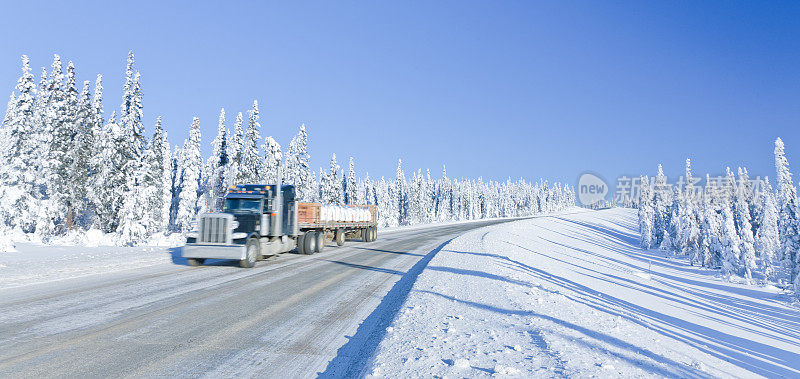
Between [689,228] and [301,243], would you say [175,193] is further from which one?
[689,228]

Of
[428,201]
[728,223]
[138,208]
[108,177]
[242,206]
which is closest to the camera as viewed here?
[242,206]

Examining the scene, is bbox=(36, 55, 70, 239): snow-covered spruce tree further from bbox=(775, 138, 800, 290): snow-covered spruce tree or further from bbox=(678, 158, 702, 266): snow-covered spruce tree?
bbox=(678, 158, 702, 266): snow-covered spruce tree

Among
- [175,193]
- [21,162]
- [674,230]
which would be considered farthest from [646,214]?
[175,193]

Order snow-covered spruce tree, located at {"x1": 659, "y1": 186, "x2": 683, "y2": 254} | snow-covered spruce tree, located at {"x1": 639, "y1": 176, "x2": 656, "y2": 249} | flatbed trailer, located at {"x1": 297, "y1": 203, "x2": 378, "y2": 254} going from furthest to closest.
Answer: snow-covered spruce tree, located at {"x1": 639, "y1": 176, "x2": 656, "y2": 249} < snow-covered spruce tree, located at {"x1": 659, "y1": 186, "x2": 683, "y2": 254} < flatbed trailer, located at {"x1": 297, "y1": 203, "x2": 378, "y2": 254}

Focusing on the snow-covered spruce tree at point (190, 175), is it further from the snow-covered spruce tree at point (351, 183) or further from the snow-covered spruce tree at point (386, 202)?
the snow-covered spruce tree at point (386, 202)

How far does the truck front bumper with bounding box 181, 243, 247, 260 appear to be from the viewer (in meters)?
14.5

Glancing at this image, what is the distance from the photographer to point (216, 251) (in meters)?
14.6

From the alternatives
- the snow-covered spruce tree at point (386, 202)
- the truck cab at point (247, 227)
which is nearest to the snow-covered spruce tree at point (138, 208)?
the truck cab at point (247, 227)

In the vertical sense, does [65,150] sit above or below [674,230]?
above

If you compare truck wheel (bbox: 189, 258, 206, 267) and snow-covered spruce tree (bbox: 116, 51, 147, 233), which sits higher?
snow-covered spruce tree (bbox: 116, 51, 147, 233)

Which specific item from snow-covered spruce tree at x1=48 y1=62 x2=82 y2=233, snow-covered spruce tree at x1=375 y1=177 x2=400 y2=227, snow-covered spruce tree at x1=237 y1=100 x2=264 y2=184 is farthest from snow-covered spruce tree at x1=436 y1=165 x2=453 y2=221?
snow-covered spruce tree at x1=48 y1=62 x2=82 y2=233

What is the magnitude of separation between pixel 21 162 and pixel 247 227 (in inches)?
1014

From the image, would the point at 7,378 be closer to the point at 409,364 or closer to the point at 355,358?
the point at 355,358

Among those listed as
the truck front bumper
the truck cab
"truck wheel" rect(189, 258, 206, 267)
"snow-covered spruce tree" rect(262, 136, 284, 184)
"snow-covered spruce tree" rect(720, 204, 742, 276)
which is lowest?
"snow-covered spruce tree" rect(720, 204, 742, 276)
